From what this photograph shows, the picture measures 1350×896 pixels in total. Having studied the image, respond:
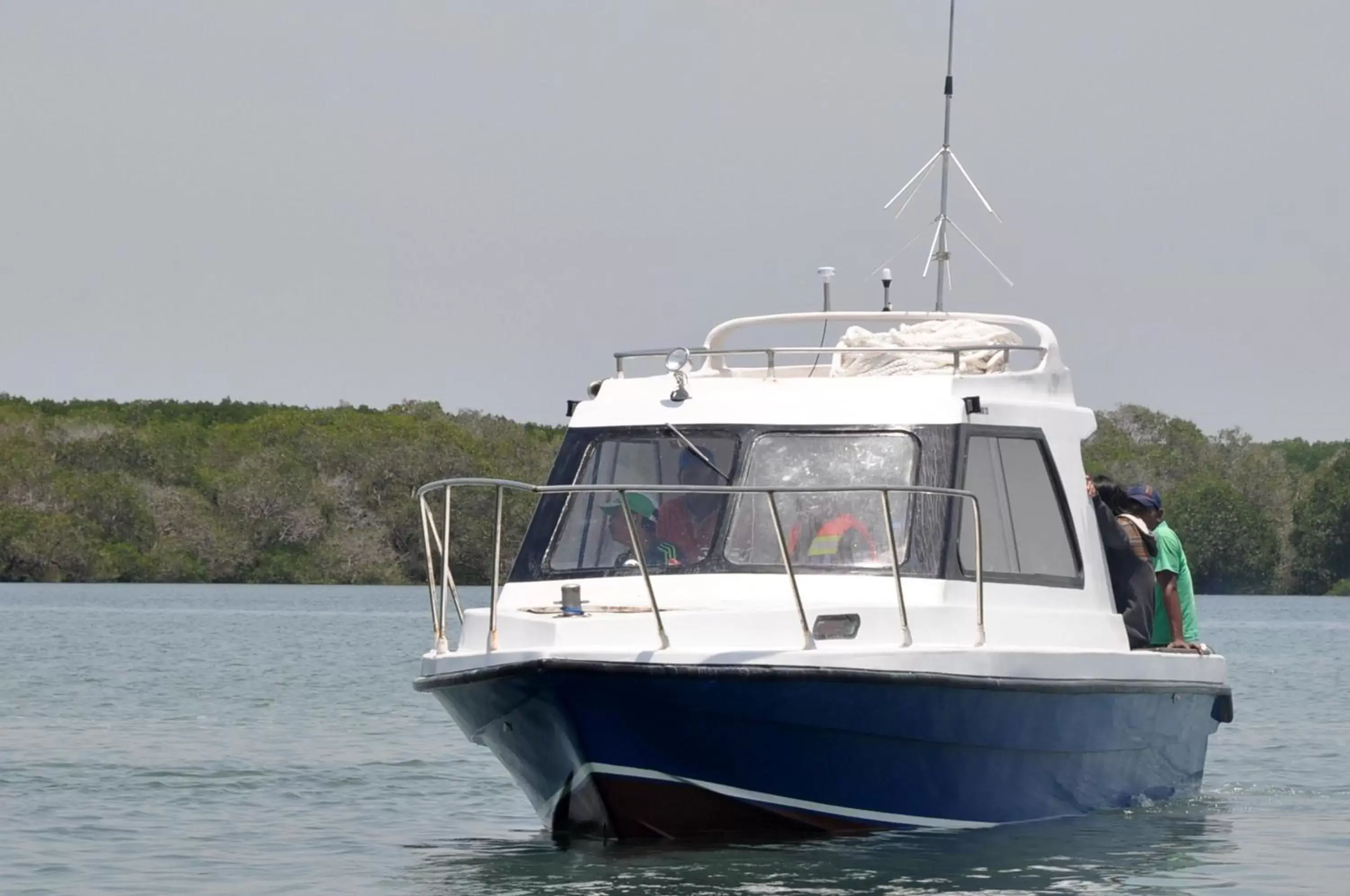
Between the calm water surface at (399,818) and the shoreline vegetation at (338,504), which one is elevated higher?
the shoreline vegetation at (338,504)

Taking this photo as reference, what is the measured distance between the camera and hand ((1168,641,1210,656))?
42.4 feet

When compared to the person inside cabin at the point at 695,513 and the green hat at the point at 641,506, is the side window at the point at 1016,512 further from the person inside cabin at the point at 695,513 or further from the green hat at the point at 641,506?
the green hat at the point at 641,506

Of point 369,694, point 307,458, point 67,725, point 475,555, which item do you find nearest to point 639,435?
point 67,725

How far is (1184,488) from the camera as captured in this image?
2724 inches

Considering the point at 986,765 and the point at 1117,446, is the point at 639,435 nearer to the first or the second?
the point at 986,765

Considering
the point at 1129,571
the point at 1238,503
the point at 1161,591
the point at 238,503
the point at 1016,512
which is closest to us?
the point at 1016,512

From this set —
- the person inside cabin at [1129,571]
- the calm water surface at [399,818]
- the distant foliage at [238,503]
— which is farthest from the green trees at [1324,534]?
the person inside cabin at [1129,571]

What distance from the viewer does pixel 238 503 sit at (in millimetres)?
70688

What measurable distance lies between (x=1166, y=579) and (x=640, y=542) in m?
3.32

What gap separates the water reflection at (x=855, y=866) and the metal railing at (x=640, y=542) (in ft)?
3.48

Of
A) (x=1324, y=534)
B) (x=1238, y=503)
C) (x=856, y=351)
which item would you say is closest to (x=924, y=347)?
(x=856, y=351)

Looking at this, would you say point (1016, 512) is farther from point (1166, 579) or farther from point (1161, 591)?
point (1161, 591)

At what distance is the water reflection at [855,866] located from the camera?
33.7 feet

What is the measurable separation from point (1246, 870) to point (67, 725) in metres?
11.0
